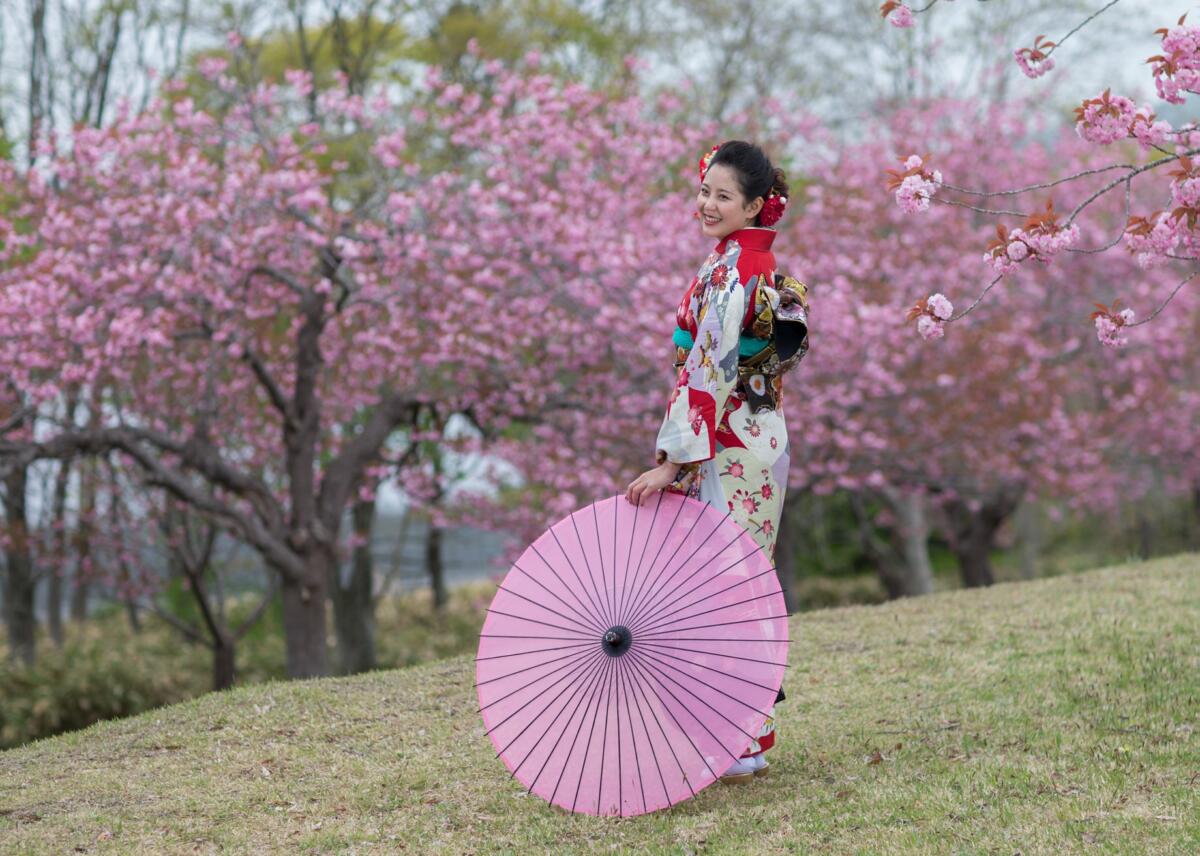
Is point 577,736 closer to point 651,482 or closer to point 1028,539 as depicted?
point 651,482

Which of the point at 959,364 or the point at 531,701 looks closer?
the point at 531,701

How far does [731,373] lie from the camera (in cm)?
355

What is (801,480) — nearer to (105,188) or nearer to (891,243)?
(891,243)

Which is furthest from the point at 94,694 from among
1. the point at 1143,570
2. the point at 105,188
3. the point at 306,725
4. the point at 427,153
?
the point at 1143,570

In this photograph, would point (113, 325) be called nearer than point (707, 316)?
No

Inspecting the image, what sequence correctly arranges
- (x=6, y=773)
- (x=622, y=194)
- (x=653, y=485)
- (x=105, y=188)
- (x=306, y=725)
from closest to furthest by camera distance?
(x=653, y=485)
(x=6, y=773)
(x=306, y=725)
(x=105, y=188)
(x=622, y=194)

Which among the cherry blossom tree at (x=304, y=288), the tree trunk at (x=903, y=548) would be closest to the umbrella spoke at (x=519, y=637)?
the cherry blossom tree at (x=304, y=288)

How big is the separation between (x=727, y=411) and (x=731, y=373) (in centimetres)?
15

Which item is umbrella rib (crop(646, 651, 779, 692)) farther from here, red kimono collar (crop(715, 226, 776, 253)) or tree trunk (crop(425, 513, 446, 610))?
tree trunk (crop(425, 513, 446, 610))

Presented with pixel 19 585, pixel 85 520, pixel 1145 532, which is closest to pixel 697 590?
pixel 85 520

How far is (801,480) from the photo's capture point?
426 inches

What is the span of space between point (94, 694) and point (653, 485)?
8815mm

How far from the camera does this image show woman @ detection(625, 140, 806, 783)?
3541mm

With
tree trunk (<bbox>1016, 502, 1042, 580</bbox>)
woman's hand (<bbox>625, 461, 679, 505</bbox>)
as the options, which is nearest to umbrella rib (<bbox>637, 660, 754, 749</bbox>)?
woman's hand (<bbox>625, 461, 679, 505</bbox>)
